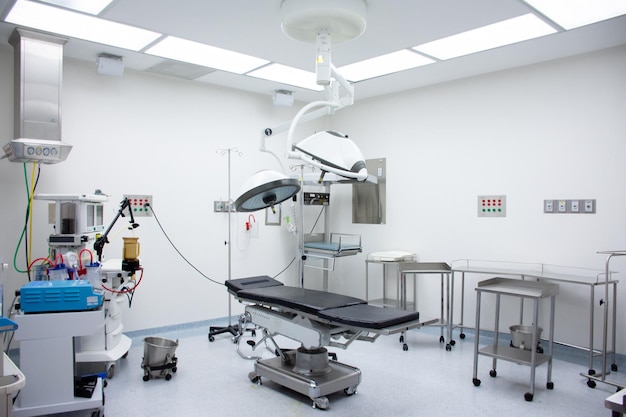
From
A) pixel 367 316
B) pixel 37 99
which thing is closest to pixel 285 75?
pixel 37 99

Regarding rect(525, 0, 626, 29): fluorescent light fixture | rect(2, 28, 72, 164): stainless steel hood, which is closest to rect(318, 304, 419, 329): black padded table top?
rect(525, 0, 626, 29): fluorescent light fixture

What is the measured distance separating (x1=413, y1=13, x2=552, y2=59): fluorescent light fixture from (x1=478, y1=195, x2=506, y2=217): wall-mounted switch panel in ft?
4.50

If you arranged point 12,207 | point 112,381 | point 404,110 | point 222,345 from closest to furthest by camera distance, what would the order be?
1. point 112,381
2. point 12,207
3. point 222,345
4. point 404,110

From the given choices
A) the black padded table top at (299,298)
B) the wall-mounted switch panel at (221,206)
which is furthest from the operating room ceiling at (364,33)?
the black padded table top at (299,298)

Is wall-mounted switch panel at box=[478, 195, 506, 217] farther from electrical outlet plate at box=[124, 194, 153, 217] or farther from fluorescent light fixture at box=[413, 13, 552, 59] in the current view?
electrical outlet plate at box=[124, 194, 153, 217]

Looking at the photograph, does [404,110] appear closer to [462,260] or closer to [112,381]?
[462,260]

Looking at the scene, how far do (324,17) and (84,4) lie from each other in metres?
1.61

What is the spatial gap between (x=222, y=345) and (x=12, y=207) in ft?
6.97

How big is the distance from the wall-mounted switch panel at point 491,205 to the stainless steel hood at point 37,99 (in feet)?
12.0

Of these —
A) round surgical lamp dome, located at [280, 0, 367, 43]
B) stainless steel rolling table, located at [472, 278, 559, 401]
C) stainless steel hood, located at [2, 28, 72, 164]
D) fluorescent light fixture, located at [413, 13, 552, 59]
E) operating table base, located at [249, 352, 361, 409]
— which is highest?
fluorescent light fixture, located at [413, 13, 552, 59]

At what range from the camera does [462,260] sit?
185 inches

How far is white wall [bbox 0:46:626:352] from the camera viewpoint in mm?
3889

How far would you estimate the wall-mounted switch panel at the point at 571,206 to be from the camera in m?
3.88

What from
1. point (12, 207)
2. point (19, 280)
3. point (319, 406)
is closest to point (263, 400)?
point (319, 406)
